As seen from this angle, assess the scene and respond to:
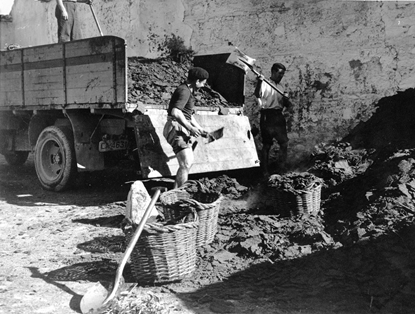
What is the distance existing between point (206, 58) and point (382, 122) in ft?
11.6

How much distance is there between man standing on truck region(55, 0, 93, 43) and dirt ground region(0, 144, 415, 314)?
4.77m

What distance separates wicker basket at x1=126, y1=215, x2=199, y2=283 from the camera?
3.75 meters

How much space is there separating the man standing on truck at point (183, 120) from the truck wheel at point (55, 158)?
7.80 ft

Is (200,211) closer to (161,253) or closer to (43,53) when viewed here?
(161,253)

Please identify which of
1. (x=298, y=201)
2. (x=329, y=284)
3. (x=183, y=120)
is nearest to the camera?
(x=329, y=284)

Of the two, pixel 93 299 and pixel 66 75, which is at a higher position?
pixel 66 75

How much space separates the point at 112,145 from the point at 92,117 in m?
0.66

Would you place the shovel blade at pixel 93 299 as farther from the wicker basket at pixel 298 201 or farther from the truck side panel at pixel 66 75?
the truck side panel at pixel 66 75

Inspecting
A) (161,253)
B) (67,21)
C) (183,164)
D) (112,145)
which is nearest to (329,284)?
(161,253)

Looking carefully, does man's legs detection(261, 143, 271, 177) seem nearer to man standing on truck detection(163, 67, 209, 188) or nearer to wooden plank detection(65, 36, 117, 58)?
man standing on truck detection(163, 67, 209, 188)

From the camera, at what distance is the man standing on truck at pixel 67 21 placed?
29.0 feet

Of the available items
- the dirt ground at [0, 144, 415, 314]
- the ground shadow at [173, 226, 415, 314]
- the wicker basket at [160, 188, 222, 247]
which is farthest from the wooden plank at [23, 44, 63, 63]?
the ground shadow at [173, 226, 415, 314]

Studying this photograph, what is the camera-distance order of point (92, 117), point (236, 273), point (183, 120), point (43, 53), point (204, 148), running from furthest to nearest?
point (43, 53)
point (92, 117)
point (204, 148)
point (183, 120)
point (236, 273)

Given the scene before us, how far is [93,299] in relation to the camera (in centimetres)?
348
